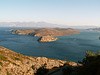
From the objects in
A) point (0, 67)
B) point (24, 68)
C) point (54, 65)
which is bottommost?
point (54, 65)

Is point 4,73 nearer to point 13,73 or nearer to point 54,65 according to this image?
point 13,73

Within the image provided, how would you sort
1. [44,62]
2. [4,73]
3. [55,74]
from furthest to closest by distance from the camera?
[44,62] → [55,74] → [4,73]

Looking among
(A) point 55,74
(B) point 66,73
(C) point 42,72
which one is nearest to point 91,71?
(B) point 66,73

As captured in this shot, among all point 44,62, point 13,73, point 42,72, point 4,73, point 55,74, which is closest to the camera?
point 4,73

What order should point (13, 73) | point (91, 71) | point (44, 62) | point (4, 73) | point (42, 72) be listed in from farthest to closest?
point (44, 62) → point (42, 72) → point (13, 73) → point (4, 73) → point (91, 71)

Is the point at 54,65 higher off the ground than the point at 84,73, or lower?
lower

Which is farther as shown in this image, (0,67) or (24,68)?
(24,68)

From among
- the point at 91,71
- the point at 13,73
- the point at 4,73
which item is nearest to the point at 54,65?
the point at 13,73

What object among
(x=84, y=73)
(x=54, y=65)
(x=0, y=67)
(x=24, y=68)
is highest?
(x=84, y=73)

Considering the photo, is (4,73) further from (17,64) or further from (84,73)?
(84,73)
